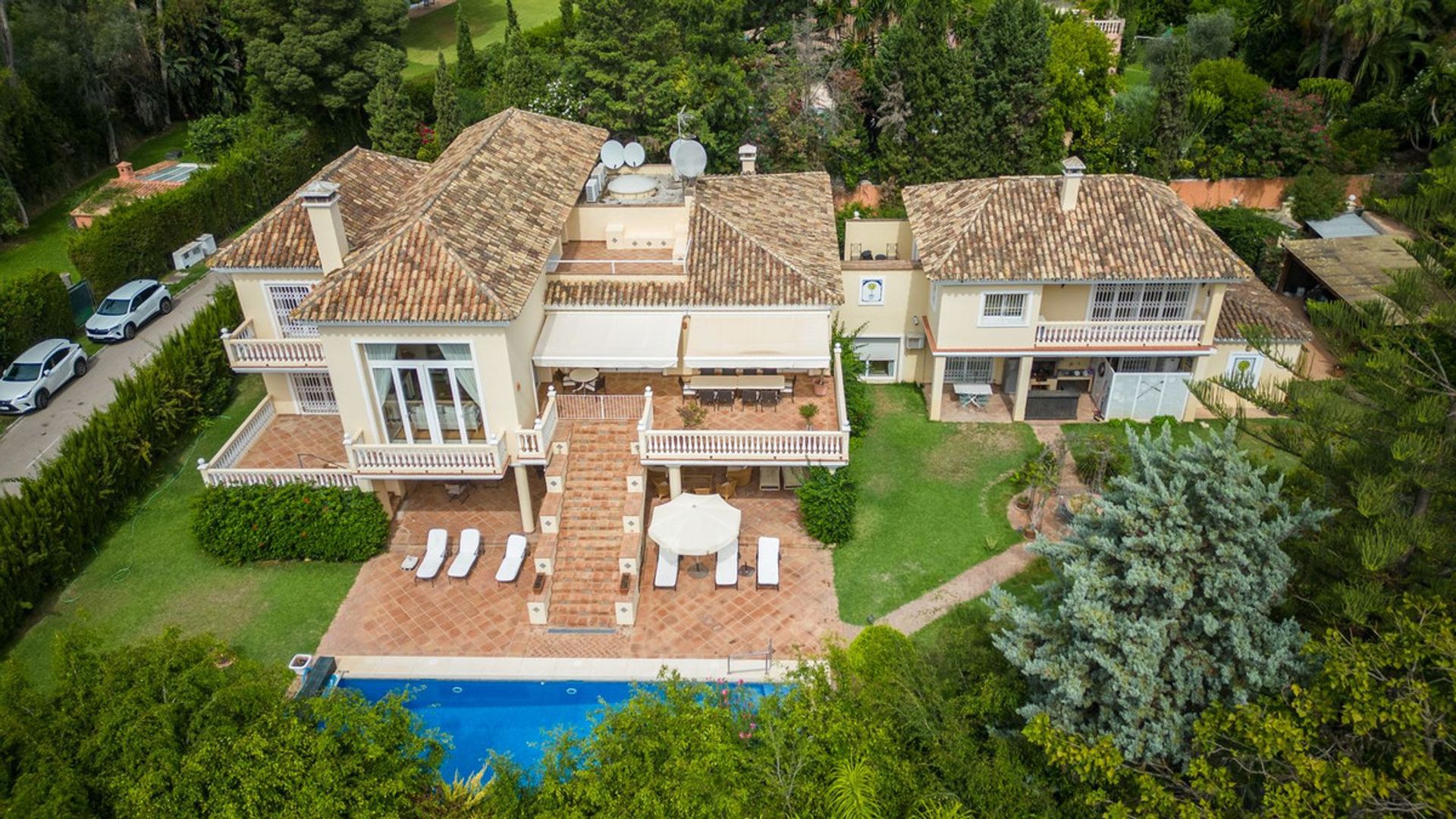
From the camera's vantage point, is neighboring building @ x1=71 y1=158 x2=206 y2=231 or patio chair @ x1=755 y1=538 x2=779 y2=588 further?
neighboring building @ x1=71 y1=158 x2=206 y2=231

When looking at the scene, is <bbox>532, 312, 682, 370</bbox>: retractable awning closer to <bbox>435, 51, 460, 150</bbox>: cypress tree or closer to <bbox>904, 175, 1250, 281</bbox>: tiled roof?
<bbox>904, 175, 1250, 281</bbox>: tiled roof

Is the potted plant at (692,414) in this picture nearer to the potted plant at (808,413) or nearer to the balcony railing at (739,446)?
the balcony railing at (739,446)

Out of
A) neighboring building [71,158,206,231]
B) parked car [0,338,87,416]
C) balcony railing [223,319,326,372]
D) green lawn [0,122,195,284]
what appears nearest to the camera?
balcony railing [223,319,326,372]

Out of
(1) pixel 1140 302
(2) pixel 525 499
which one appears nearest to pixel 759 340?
(2) pixel 525 499

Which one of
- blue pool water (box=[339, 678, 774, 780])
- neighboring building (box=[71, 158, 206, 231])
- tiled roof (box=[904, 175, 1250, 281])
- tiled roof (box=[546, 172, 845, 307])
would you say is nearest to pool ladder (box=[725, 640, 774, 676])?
blue pool water (box=[339, 678, 774, 780])

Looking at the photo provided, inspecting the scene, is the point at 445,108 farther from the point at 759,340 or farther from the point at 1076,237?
the point at 1076,237

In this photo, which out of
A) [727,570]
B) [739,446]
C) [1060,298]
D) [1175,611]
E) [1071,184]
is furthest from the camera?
[1060,298]

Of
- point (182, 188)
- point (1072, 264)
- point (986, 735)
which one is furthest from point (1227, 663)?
point (182, 188)
